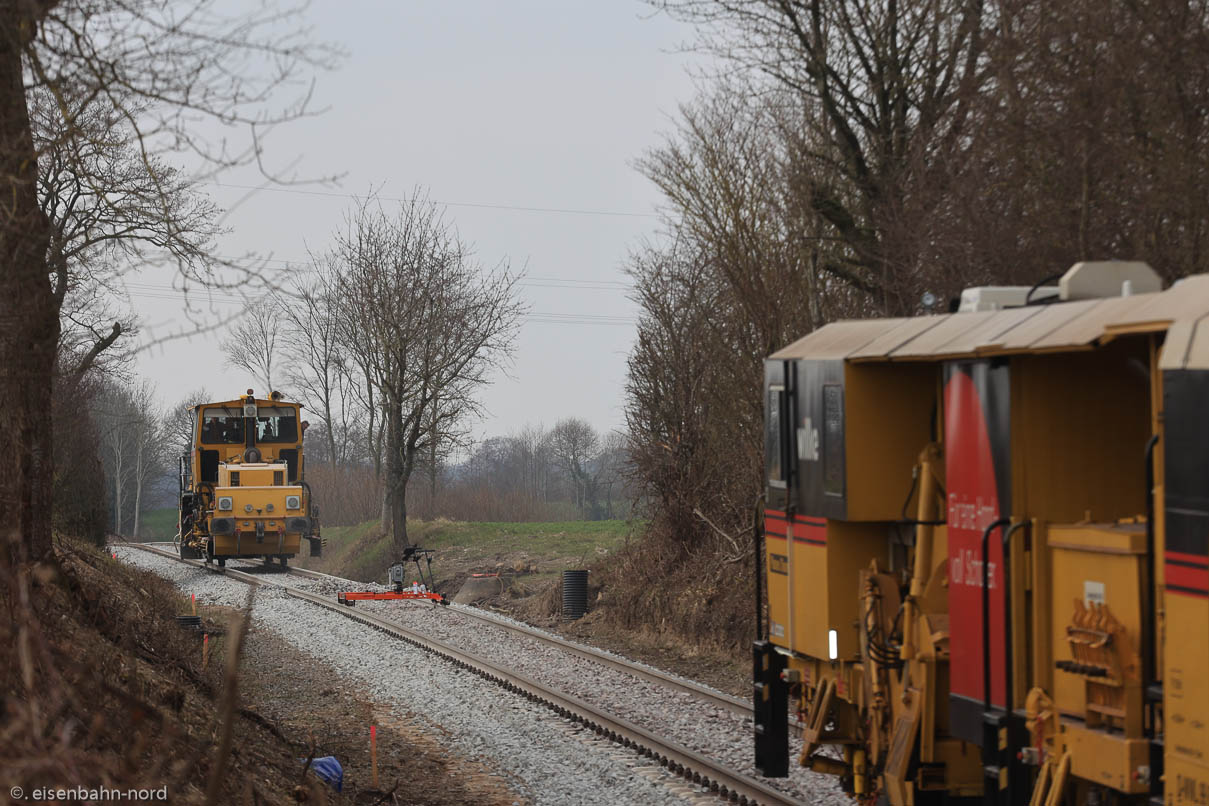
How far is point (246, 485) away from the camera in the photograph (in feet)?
103

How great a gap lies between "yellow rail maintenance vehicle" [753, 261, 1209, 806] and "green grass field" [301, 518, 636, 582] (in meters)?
17.4

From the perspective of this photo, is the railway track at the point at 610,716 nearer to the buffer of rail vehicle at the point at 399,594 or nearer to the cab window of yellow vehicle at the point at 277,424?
the buffer of rail vehicle at the point at 399,594

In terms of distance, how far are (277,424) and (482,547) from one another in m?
6.83

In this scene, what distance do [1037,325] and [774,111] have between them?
13499mm

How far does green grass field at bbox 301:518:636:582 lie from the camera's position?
29703 mm

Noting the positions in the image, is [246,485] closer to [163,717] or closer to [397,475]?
[397,475]

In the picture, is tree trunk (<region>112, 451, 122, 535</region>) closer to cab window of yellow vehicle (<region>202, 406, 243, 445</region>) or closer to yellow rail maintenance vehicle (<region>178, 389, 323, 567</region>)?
yellow rail maintenance vehicle (<region>178, 389, 323, 567</region>)

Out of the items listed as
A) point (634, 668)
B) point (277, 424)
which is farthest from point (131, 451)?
point (634, 668)

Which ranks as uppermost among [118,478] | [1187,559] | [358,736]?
[1187,559]

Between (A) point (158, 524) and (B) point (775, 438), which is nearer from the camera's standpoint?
(B) point (775, 438)

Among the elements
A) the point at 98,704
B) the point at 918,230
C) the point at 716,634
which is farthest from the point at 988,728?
the point at 716,634

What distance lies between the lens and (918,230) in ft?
45.8

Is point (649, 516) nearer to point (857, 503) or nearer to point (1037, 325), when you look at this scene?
point (857, 503)

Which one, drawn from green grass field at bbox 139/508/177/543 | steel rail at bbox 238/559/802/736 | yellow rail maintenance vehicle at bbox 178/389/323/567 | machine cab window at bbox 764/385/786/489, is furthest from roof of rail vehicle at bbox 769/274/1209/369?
green grass field at bbox 139/508/177/543
